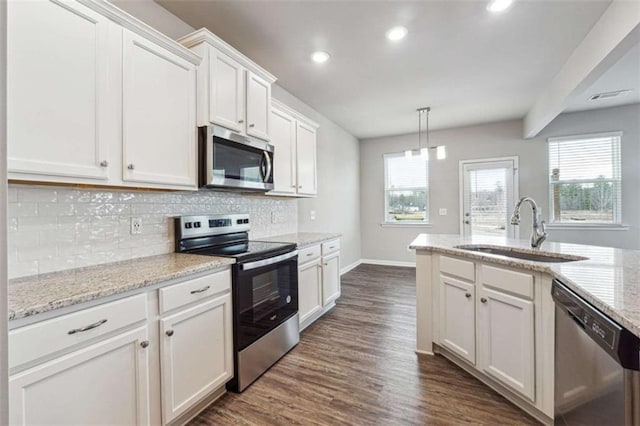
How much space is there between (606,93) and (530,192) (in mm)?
1693

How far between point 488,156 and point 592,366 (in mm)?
4940

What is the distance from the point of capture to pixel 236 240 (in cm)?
262

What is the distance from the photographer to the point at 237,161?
225 centimetres

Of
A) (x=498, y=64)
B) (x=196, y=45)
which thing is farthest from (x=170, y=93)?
(x=498, y=64)

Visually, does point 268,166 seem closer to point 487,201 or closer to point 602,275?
point 602,275

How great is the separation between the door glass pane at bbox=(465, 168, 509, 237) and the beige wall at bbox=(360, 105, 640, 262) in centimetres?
25

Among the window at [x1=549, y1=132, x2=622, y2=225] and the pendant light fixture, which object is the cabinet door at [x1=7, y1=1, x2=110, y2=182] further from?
Answer: the window at [x1=549, y1=132, x2=622, y2=225]

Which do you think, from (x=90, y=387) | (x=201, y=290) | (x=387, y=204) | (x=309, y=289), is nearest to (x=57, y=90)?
(x=201, y=290)

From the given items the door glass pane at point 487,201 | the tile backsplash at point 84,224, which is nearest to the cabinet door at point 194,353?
the tile backsplash at point 84,224

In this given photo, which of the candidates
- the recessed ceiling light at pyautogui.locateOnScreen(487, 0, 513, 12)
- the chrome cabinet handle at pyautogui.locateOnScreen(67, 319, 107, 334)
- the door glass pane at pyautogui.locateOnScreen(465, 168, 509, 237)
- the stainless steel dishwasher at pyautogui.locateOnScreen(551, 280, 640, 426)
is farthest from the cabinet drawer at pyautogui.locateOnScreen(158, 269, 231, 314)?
the door glass pane at pyautogui.locateOnScreen(465, 168, 509, 237)

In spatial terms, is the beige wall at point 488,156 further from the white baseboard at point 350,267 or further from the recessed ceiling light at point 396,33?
the recessed ceiling light at point 396,33

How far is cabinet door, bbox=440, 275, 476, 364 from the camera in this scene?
2.01 meters

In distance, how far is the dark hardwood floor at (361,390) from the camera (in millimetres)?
1675

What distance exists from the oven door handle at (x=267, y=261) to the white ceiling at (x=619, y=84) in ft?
12.2
